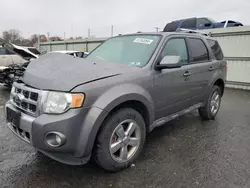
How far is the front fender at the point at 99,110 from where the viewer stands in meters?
2.32

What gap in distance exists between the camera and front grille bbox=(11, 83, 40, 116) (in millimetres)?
2414

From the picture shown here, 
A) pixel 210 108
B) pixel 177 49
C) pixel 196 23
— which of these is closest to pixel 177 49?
pixel 177 49

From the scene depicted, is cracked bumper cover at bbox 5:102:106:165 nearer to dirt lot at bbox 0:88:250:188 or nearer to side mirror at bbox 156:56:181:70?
dirt lot at bbox 0:88:250:188

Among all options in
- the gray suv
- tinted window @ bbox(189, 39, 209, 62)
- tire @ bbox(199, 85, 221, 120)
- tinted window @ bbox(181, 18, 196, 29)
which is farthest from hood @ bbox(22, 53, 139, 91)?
tinted window @ bbox(181, 18, 196, 29)

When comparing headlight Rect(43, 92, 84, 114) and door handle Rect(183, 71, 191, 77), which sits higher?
door handle Rect(183, 71, 191, 77)

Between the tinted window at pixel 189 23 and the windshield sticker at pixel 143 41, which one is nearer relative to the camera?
the windshield sticker at pixel 143 41

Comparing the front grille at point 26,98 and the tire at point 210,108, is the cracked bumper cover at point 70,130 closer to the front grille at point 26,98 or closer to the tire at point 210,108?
the front grille at point 26,98

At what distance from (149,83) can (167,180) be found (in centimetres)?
125

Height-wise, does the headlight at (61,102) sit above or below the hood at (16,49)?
below

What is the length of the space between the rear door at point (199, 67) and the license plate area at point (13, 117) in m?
2.77

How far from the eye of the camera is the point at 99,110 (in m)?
2.38

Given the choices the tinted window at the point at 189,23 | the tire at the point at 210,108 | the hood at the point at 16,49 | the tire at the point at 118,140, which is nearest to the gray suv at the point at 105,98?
the tire at the point at 118,140

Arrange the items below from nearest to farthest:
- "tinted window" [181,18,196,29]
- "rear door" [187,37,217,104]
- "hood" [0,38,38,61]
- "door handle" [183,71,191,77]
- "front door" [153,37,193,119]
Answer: "front door" [153,37,193,119]
"door handle" [183,71,191,77]
"rear door" [187,37,217,104]
"hood" [0,38,38,61]
"tinted window" [181,18,196,29]

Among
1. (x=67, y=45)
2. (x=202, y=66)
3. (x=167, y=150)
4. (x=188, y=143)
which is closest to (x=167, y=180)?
(x=167, y=150)
